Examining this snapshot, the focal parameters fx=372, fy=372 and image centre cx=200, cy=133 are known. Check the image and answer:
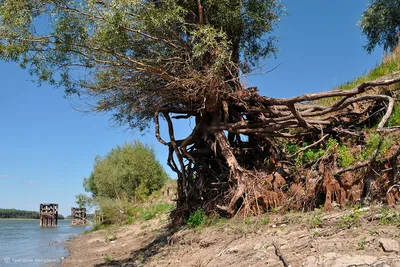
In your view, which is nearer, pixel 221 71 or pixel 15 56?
pixel 15 56

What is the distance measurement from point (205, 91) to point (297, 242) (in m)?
4.74

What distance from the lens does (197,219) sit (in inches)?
373

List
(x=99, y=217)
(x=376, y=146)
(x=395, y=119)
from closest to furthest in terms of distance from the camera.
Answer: (x=376, y=146) < (x=395, y=119) < (x=99, y=217)

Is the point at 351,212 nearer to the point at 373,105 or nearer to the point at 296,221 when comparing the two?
the point at 296,221

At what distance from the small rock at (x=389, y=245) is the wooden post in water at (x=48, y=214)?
6428cm

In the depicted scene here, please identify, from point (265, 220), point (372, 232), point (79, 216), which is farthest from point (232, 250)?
point (79, 216)

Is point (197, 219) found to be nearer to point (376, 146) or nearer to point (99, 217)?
point (376, 146)

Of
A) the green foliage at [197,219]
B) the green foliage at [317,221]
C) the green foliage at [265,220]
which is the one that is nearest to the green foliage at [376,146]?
the green foliage at [317,221]

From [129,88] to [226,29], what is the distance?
304 cm

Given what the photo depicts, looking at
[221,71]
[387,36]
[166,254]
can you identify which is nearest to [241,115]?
[221,71]

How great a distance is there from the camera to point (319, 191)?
7.51m

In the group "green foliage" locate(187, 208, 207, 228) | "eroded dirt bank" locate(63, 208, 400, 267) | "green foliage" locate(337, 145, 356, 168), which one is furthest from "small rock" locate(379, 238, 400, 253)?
"green foliage" locate(187, 208, 207, 228)

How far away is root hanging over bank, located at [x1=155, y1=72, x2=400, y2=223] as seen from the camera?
696 cm

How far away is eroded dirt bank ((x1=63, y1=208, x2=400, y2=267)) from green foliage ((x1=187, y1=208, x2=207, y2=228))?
510mm
